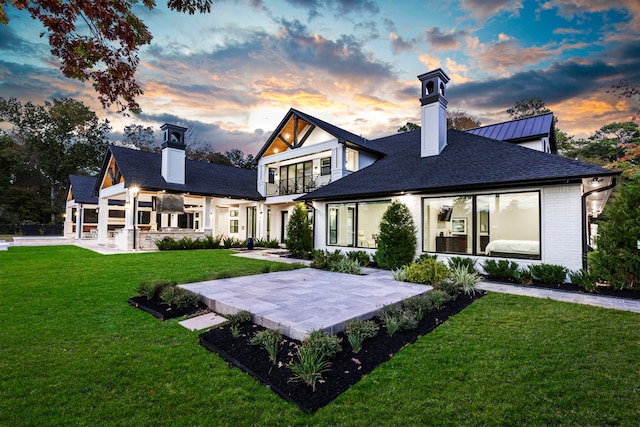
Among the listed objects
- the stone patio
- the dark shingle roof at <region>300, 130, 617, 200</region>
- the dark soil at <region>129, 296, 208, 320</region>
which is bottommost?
the dark soil at <region>129, 296, 208, 320</region>

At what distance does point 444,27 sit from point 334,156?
23.3 feet

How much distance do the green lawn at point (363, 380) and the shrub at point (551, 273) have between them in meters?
2.41

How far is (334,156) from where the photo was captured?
50.3ft

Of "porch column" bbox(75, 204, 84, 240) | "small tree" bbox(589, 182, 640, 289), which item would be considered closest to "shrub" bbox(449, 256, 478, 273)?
"small tree" bbox(589, 182, 640, 289)

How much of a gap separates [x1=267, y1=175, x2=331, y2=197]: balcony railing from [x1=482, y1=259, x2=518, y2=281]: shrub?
928 cm

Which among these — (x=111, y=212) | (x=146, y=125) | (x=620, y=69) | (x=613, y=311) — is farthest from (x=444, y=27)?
(x=146, y=125)

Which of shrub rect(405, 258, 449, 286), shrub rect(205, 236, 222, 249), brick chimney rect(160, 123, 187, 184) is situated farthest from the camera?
shrub rect(205, 236, 222, 249)

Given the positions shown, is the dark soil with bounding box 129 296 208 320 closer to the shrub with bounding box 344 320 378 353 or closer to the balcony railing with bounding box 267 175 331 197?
the shrub with bounding box 344 320 378 353

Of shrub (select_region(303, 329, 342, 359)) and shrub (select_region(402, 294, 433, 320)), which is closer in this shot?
shrub (select_region(303, 329, 342, 359))

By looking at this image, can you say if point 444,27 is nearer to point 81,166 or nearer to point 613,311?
point 613,311

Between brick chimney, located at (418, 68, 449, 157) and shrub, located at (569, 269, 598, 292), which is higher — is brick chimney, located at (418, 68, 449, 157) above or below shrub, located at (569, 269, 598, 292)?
above

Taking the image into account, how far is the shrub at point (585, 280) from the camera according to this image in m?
6.57

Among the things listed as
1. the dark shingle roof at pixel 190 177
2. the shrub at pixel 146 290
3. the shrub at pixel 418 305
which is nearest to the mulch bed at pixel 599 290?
the shrub at pixel 418 305

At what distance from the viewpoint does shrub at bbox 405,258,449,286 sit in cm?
727
